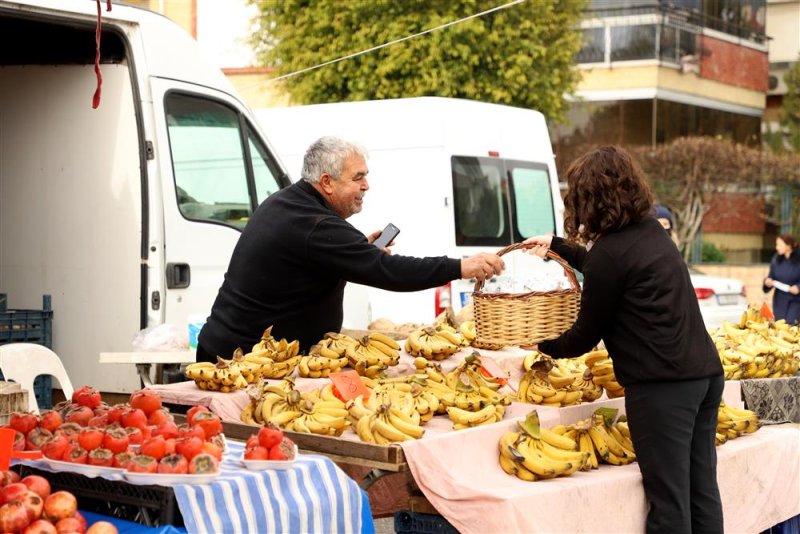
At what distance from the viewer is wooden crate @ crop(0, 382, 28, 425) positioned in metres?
5.51

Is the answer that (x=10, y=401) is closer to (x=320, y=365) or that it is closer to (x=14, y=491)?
(x=320, y=365)

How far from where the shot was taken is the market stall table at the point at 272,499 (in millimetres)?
3680

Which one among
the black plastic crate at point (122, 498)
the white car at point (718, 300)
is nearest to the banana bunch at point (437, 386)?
the black plastic crate at point (122, 498)

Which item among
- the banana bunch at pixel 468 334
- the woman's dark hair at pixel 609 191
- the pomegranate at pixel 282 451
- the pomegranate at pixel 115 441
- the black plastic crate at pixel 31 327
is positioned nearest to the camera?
the pomegranate at pixel 115 441

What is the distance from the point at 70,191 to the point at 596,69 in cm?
2247

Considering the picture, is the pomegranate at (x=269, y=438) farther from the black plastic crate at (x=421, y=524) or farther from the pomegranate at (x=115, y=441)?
the black plastic crate at (x=421, y=524)

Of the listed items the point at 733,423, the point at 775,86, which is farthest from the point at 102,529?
the point at 775,86

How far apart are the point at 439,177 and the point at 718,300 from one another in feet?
20.2

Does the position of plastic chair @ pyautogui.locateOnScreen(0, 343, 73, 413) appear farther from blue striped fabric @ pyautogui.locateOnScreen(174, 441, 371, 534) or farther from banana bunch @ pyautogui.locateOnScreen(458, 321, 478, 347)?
blue striped fabric @ pyautogui.locateOnScreen(174, 441, 371, 534)

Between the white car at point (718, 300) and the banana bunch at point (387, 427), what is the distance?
11.7 m

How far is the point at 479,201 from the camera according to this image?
11.9 metres

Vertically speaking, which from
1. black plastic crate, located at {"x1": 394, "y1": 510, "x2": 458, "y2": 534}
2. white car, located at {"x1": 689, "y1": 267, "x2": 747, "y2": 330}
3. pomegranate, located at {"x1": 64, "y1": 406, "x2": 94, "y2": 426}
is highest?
pomegranate, located at {"x1": 64, "y1": 406, "x2": 94, "y2": 426}

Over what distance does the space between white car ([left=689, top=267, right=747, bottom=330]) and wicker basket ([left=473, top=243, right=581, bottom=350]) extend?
35.5 feet

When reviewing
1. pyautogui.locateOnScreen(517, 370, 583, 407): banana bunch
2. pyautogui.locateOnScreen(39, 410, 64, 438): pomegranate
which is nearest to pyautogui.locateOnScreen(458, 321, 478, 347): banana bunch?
pyautogui.locateOnScreen(517, 370, 583, 407): banana bunch
